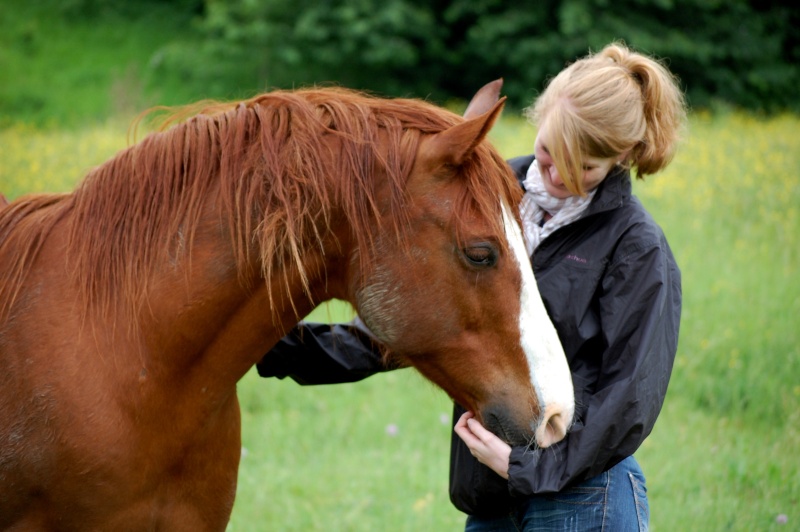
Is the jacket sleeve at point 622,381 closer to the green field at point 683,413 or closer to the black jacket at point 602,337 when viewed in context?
the black jacket at point 602,337

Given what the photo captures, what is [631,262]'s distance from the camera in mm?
2180

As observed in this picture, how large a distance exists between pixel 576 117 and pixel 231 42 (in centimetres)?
1936

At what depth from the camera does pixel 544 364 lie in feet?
6.64

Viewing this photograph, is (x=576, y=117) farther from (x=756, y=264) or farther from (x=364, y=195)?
(x=756, y=264)

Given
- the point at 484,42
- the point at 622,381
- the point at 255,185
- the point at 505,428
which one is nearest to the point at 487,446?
the point at 505,428

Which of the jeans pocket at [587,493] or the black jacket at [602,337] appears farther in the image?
the jeans pocket at [587,493]

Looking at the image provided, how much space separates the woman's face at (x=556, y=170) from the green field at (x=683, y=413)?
0.66 metres

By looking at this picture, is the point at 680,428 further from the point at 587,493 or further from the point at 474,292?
the point at 474,292

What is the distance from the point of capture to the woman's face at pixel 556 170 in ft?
7.43

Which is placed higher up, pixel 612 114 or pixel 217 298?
pixel 612 114

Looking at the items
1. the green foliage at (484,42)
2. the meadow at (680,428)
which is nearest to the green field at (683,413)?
the meadow at (680,428)

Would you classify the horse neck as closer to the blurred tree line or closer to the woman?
the woman

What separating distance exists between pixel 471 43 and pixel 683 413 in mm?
16147

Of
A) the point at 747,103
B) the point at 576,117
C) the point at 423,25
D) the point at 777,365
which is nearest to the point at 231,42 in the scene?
the point at 423,25
